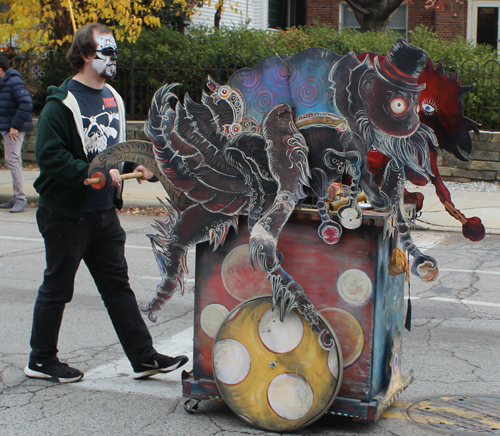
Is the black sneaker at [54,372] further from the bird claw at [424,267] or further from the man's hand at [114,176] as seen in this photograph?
the bird claw at [424,267]

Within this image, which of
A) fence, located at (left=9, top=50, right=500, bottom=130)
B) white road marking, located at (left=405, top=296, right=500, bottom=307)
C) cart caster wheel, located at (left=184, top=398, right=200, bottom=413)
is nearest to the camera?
cart caster wheel, located at (left=184, top=398, right=200, bottom=413)

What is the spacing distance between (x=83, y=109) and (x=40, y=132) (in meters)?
0.26

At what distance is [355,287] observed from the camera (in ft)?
10.6

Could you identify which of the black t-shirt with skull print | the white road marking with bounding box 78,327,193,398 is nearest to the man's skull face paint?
the black t-shirt with skull print

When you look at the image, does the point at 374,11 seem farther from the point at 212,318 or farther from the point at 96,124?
the point at 212,318

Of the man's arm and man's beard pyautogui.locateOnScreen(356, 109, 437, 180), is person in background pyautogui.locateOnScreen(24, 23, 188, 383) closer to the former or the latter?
the man's arm

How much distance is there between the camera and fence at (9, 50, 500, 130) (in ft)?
41.8

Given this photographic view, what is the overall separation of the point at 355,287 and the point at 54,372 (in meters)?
1.87

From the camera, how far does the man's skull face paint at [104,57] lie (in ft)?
12.7

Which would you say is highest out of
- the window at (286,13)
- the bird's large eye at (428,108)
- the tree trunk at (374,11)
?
the window at (286,13)

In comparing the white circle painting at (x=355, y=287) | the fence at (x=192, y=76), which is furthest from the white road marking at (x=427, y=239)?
the white circle painting at (x=355, y=287)

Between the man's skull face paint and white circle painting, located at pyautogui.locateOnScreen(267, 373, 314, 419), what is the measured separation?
1911mm

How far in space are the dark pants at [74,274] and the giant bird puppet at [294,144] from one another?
2.24 ft

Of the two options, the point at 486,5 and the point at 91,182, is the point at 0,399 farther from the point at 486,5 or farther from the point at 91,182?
the point at 486,5
